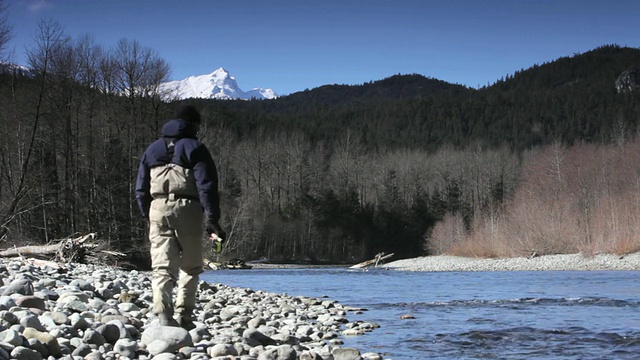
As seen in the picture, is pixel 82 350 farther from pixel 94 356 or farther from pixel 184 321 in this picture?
pixel 184 321

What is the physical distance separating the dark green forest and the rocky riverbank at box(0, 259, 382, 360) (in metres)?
10.4

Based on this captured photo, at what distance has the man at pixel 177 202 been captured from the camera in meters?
5.95

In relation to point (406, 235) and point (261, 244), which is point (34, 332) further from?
point (406, 235)

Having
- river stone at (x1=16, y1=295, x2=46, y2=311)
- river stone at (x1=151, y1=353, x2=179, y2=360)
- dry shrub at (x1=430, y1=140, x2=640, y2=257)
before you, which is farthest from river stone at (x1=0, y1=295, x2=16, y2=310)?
dry shrub at (x1=430, y1=140, x2=640, y2=257)

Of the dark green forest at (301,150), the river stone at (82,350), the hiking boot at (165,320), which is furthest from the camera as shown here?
the dark green forest at (301,150)

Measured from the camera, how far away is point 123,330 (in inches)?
254

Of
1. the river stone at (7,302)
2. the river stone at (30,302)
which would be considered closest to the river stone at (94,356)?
the river stone at (7,302)

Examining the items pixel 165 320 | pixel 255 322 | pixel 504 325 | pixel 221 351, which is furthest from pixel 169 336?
pixel 504 325

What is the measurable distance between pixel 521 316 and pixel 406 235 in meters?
68.2

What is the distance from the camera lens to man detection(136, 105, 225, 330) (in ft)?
19.5

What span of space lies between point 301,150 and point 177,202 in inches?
3253

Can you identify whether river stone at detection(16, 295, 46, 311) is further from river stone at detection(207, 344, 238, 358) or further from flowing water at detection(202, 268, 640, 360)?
flowing water at detection(202, 268, 640, 360)

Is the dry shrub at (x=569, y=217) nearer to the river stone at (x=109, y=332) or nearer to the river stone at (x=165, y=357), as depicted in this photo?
the river stone at (x=109, y=332)

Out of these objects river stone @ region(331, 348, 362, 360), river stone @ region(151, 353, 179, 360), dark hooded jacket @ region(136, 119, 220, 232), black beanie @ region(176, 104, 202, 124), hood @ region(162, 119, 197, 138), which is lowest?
river stone @ region(331, 348, 362, 360)
